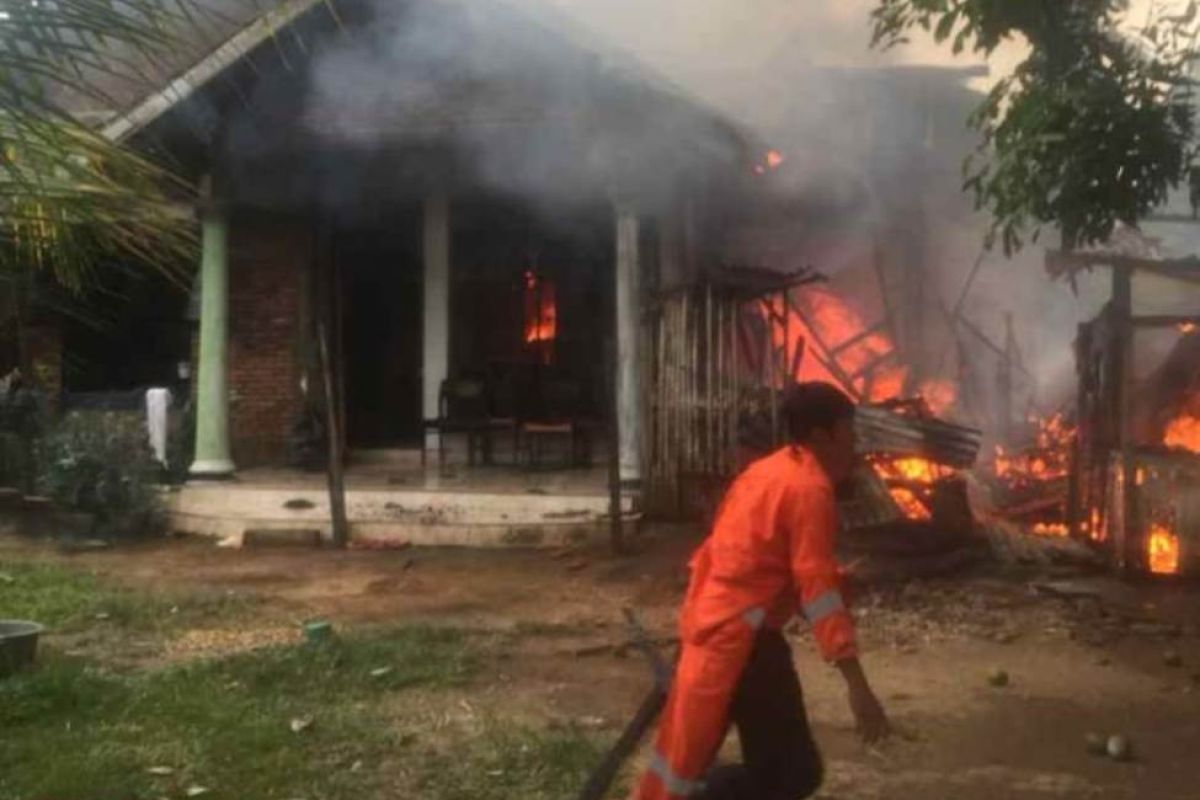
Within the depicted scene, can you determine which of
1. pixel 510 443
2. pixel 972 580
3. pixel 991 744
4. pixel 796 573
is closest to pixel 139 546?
pixel 510 443

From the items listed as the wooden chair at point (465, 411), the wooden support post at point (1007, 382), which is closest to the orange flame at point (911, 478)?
the wooden chair at point (465, 411)

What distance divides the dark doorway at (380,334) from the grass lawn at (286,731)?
6989 mm

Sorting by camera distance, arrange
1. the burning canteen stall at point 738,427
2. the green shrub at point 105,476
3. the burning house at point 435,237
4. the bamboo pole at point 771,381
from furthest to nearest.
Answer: the green shrub at point 105,476, the burning house at point 435,237, the bamboo pole at point 771,381, the burning canteen stall at point 738,427

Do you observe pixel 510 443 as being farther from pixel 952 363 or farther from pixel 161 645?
pixel 161 645

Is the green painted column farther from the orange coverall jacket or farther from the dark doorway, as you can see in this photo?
the orange coverall jacket

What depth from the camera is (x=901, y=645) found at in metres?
7.66

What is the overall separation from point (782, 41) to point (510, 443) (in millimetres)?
6284

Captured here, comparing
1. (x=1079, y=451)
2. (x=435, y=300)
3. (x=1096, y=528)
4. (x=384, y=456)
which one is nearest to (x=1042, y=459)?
(x=1079, y=451)

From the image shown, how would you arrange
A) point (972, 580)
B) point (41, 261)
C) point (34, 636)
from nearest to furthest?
point (41, 261)
point (34, 636)
point (972, 580)

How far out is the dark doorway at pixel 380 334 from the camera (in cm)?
1459

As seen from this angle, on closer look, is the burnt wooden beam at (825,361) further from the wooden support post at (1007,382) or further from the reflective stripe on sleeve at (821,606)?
the reflective stripe on sleeve at (821,606)

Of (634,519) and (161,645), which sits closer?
(161,645)

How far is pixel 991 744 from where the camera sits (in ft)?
19.1

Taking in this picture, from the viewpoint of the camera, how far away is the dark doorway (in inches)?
574
